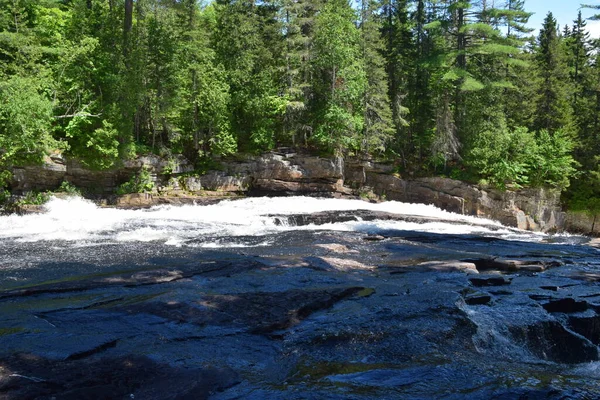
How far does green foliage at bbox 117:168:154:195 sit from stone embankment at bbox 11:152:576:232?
0.29 m

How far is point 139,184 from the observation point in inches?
947

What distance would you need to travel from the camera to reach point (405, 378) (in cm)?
455

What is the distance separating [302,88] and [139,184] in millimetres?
11795

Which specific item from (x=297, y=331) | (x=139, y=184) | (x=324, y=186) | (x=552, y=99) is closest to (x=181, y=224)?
(x=139, y=184)

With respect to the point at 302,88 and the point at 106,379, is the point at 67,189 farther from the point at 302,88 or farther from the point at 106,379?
the point at 106,379

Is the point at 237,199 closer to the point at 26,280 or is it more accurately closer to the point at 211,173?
the point at 211,173

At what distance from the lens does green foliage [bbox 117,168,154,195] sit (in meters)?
23.6

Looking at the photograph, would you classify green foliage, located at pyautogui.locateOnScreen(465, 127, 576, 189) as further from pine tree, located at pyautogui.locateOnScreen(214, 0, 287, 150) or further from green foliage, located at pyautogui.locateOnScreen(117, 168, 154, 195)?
green foliage, located at pyautogui.locateOnScreen(117, 168, 154, 195)

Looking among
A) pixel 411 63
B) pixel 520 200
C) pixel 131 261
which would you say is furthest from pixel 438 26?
pixel 131 261

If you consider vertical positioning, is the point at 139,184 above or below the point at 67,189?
above

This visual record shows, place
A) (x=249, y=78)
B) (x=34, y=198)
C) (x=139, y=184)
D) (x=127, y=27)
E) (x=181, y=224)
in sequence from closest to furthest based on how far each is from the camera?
1. (x=181, y=224)
2. (x=34, y=198)
3. (x=139, y=184)
4. (x=127, y=27)
5. (x=249, y=78)

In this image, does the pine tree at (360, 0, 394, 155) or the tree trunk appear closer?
the tree trunk

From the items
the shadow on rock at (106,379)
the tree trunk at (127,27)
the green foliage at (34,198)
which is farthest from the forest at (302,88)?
the shadow on rock at (106,379)

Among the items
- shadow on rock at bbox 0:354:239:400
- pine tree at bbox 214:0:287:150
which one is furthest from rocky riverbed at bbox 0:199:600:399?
pine tree at bbox 214:0:287:150
